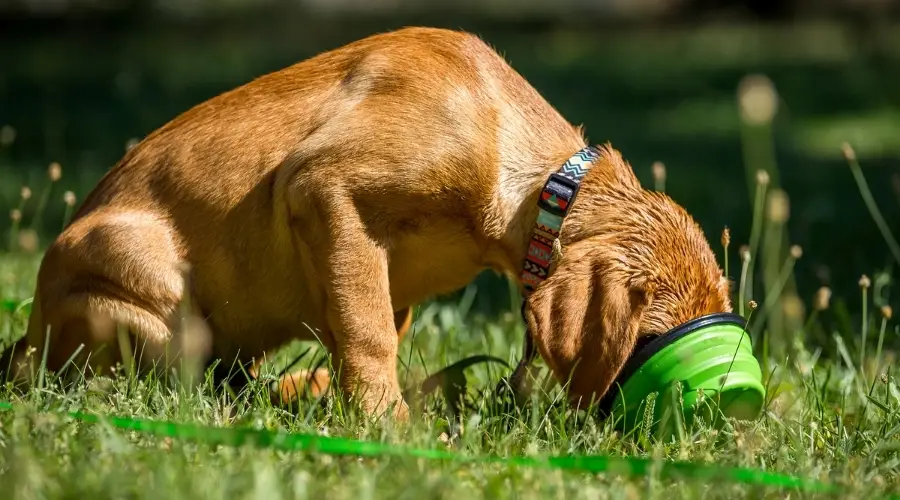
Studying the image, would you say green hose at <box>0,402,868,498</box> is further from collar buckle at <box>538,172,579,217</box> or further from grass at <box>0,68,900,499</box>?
collar buckle at <box>538,172,579,217</box>

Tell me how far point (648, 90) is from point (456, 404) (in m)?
9.18

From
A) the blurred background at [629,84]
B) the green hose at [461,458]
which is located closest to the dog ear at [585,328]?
the green hose at [461,458]

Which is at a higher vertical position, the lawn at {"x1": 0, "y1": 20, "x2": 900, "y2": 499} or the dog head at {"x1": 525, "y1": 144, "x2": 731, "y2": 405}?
the dog head at {"x1": 525, "y1": 144, "x2": 731, "y2": 405}

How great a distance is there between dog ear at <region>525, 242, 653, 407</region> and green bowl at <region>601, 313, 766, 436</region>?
8cm

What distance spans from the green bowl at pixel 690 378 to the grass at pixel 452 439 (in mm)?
58

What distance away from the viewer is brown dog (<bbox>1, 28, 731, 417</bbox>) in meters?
3.47

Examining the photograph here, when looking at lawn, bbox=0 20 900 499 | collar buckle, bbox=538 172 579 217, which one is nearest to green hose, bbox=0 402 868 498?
lawn, bbox=0 20 900 499

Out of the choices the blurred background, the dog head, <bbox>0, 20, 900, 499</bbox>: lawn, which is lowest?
the blurred background

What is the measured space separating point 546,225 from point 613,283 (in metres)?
0.29

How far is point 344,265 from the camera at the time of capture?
11.8 ft

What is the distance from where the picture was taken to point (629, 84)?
41.9 feet

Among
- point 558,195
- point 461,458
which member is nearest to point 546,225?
point 558,195

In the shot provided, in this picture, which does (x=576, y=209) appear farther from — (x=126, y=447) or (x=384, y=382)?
(x=126, y=447)

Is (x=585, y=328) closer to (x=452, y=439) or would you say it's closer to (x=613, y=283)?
(x=613, y=283)
